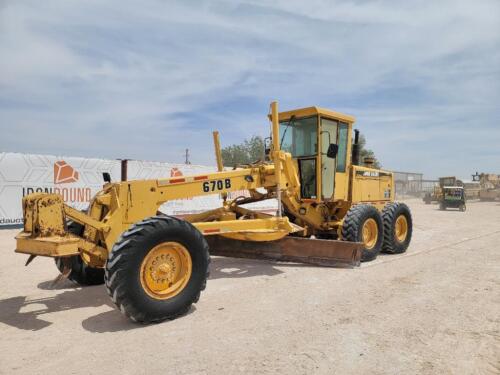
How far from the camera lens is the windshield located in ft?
25.3

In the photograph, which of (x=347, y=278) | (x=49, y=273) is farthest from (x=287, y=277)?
(x=49, y=273)

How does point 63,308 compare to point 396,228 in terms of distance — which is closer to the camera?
point 63,308

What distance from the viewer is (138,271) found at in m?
4.16

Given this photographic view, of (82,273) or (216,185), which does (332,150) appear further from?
(82,273)

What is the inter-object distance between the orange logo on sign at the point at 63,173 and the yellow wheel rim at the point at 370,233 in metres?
10.6

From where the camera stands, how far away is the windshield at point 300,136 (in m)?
7.73

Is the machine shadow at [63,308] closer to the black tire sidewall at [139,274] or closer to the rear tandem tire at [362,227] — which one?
the black tire sidewall at [139,274]

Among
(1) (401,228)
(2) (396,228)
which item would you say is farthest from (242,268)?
(1) (401,228)

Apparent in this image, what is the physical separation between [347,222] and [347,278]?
142 cm

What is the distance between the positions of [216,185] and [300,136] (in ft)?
8.53

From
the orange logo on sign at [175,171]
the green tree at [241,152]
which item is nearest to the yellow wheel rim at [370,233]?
the orange logo on sign at [175,171]

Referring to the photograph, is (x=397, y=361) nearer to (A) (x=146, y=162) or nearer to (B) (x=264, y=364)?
→ (B) (x=264, y=364)

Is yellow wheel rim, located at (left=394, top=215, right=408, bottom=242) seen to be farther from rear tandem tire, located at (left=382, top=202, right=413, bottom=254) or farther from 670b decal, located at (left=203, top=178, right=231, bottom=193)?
670b decal, located at (left=203, top=178, right=231, bottom=193)

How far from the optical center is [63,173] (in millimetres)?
14156
